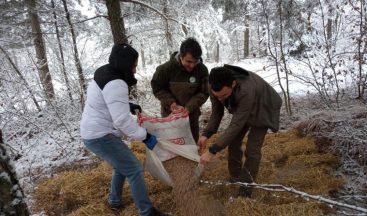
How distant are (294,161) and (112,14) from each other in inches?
171

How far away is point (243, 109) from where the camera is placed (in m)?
3.19

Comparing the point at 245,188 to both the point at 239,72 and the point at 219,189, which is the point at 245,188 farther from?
the point at 239,72

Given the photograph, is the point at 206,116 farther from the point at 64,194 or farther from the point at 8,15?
the point at 8,15

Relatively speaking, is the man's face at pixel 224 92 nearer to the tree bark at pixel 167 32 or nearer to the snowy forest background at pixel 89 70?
the snowy forest background at pixel 89 70

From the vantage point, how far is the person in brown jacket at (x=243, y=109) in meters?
3.02

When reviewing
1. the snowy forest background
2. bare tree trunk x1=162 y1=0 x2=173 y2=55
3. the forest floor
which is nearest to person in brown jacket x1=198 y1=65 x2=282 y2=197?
the forest floor

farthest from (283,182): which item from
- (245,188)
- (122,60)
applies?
(122,60)

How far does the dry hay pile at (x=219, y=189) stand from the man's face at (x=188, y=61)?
98 cm

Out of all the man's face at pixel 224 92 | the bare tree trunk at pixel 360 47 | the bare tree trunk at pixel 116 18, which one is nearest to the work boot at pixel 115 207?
the man's face at pixel 224 92

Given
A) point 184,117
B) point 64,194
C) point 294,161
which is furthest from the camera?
point 294,161

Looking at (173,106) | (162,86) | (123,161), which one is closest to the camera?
(123,161)

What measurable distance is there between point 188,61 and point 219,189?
143cm

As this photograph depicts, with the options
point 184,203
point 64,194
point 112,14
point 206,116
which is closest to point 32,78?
point 112,14

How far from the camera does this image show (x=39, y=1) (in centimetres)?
1088
